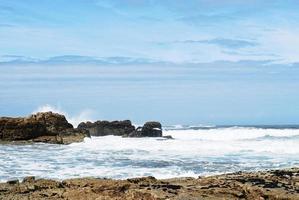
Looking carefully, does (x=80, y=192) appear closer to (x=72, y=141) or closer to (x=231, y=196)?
Answer: (x=231, y=196)

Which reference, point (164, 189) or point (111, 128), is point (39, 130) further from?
point (164, 189)

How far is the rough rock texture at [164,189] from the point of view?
21.3 ft

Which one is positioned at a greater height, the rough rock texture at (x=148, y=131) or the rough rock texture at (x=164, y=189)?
the rough rock texture at (x=148, y=131)

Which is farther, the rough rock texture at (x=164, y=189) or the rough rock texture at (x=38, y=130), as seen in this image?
the rough rock texture at (x=38, y=130)

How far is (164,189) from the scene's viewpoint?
6.84 meters

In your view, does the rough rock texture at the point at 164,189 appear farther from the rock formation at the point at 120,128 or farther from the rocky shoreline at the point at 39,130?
the rock formation at the point at 120,128

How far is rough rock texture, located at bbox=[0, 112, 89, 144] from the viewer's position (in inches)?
1154

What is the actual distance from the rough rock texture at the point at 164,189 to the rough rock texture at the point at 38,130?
21.6 metres

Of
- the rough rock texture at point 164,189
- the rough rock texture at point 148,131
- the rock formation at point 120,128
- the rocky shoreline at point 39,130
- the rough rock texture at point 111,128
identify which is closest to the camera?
the rough rock texture at point 164,189

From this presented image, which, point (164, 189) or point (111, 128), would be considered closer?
point (164, 189)

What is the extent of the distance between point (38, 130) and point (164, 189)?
2460cm

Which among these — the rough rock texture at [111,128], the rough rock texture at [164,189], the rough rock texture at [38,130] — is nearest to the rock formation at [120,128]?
the rough rock texture at [111,128]

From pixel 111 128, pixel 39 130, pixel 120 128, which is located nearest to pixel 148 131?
pixel 120 128

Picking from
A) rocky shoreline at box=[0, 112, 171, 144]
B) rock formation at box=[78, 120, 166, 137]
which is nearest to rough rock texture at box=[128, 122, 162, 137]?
rock formation at box=[78, 120, 166, 137]
